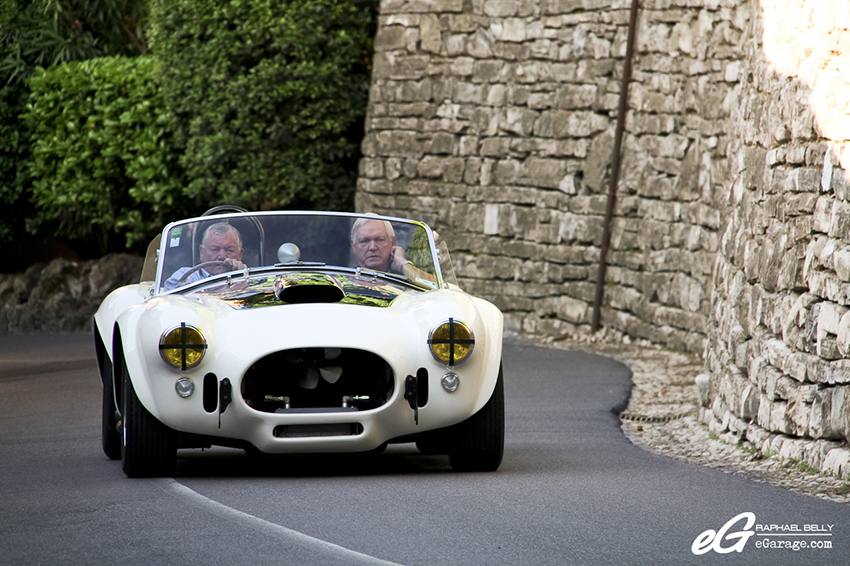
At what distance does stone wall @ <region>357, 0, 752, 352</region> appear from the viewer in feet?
37.1

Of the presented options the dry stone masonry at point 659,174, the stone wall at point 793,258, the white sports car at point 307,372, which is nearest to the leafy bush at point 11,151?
the dry stone masonry at point 659,174

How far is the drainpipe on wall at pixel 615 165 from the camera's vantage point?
12336mm

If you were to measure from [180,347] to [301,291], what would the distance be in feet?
2.41

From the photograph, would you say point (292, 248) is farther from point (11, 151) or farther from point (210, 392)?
point (11, 151)

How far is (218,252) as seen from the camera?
6.27 m

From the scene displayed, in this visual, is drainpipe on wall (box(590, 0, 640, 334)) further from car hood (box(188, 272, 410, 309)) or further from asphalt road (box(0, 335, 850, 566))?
car hood (box(188, 272, 410, 309))

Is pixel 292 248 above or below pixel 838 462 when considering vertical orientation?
above

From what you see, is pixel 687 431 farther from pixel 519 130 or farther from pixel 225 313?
pixel 519 130

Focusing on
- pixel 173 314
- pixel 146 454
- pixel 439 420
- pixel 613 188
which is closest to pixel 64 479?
pixel 146 454

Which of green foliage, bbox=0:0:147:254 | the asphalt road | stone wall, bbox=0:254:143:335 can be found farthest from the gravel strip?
green foliage, bbox=0:0:147:254

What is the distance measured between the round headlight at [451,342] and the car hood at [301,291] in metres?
0.40

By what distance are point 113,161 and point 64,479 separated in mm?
12146

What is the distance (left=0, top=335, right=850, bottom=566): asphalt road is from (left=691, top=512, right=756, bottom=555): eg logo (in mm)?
16

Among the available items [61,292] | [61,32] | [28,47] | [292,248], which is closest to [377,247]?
[292,248]
